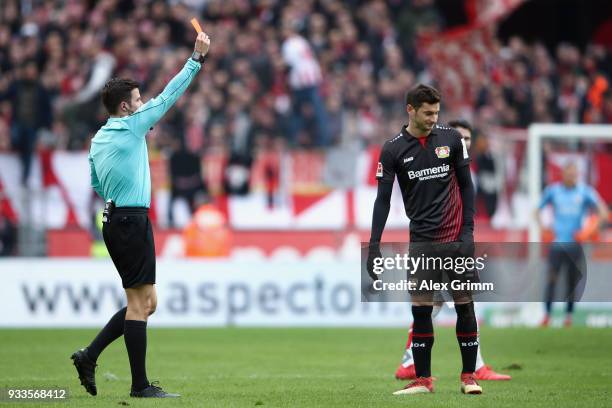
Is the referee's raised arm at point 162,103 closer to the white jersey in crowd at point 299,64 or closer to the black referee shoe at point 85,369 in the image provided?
the black referee shoe at point 85,369

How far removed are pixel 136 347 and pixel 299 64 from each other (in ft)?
49.1

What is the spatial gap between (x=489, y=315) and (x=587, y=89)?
8.45 m

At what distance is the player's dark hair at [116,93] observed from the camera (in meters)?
9.19

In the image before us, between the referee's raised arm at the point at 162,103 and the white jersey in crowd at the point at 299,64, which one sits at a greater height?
the white jersey in crowd at the point at 299,64

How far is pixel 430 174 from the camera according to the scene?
9453mm

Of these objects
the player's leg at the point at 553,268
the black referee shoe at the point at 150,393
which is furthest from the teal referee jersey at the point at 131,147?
the player's leg at the point at 553,268

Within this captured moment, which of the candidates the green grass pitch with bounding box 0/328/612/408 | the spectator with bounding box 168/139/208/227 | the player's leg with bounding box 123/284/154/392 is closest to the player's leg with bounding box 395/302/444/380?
→ the green grass pitch with bounding box 0/328/612/408

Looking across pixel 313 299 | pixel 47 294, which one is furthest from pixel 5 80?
pixel 313 299

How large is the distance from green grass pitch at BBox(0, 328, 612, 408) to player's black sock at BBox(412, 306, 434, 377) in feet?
0.83

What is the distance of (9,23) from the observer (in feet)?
76.8

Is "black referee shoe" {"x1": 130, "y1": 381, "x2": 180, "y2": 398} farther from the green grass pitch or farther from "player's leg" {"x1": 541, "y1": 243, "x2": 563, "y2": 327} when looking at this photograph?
"player's leg" {"x1": 541, "y1": 243, "x2": 563, "y2": 327}

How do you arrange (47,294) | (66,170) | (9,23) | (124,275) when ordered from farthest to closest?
(9,23)
(66,170)
(47,294)
(124,275)

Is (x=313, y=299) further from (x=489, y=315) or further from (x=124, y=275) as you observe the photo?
(x=124, y=275)

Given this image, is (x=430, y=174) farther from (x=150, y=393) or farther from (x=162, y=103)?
(x=150, y=393)
